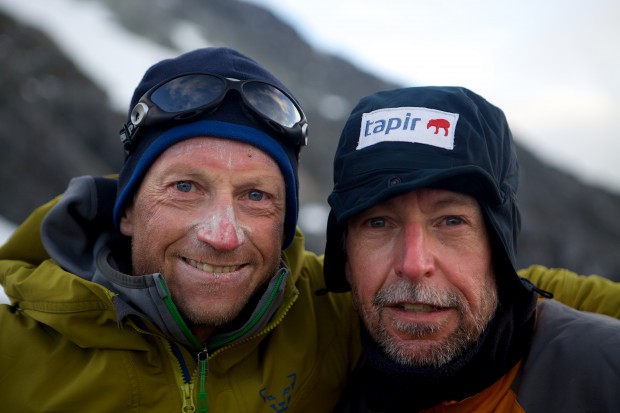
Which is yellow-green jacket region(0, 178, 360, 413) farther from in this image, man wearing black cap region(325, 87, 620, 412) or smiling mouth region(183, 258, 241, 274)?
man wearing black cap region(325, 87, 620, 412)

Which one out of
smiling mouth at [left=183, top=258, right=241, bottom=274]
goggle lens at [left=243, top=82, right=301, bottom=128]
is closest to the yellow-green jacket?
smiling mouth at [left=183, top=258, right=241, bottom=274]

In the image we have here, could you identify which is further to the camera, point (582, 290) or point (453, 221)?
point (582, 290)

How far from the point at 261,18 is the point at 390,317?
154 ft

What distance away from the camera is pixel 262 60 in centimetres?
3644

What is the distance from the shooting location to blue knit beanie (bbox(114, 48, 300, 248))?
3.06 metres

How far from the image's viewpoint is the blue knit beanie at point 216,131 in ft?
10.1

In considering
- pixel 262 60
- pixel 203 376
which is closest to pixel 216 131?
pixel 203 376

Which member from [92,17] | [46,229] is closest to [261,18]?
[92,17]

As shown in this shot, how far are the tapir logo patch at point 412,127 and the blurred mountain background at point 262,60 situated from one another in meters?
8.98

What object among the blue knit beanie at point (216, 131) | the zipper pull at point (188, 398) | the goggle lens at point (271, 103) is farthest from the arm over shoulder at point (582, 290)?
the zipper pull at point (188, 398)

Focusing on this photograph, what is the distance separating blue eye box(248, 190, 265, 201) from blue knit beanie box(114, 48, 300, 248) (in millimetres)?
213

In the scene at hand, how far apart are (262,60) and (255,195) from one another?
3487cm

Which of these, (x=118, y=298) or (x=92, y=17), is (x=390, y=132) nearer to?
(x=118, y=298)

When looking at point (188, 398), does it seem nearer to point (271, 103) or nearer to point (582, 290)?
point (271, 103)
